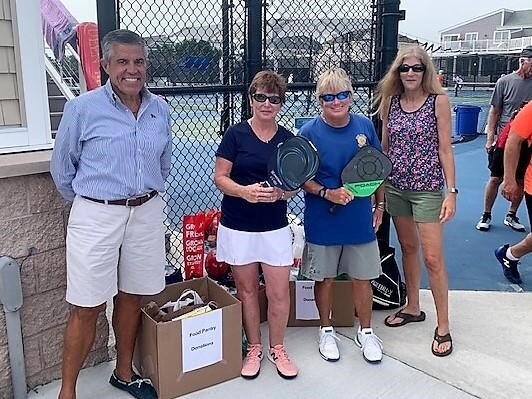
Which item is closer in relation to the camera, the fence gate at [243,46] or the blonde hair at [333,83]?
the blonde hair at [333,83]

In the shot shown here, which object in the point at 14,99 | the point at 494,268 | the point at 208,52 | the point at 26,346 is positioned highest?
the point at 208,52

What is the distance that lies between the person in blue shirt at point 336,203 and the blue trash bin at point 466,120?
10.4 metres

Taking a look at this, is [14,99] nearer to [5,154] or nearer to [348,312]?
[5,154]

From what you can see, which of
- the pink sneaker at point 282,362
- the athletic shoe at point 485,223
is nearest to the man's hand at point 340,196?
the pink sneaker at point 282,362

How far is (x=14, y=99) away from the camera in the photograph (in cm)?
239

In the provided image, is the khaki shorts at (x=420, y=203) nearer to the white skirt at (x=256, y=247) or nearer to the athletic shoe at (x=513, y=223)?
the white skirt at (x=256, y=247)

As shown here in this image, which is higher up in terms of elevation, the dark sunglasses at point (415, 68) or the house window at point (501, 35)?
the house window at point (501, 35)

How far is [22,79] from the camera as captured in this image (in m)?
2.38

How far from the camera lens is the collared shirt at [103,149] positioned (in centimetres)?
203

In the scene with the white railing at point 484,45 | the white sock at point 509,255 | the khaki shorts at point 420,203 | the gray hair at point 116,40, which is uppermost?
the white railing at point 484,45

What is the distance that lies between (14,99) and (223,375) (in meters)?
1.55

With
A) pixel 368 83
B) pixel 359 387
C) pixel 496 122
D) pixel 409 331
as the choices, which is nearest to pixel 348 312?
pixel 409 331

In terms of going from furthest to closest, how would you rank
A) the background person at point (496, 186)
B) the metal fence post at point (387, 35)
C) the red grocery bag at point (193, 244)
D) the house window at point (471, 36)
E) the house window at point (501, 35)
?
the house window at point (471, 36) → the house window at point (501, 35) → the background person at point (496, 186) → the metal fence post at point (387, 35) → the red grocery bag at point (193, 244)

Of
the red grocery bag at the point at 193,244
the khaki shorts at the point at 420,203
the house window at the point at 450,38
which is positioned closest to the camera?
the khaki shorts at the point at 420,203
